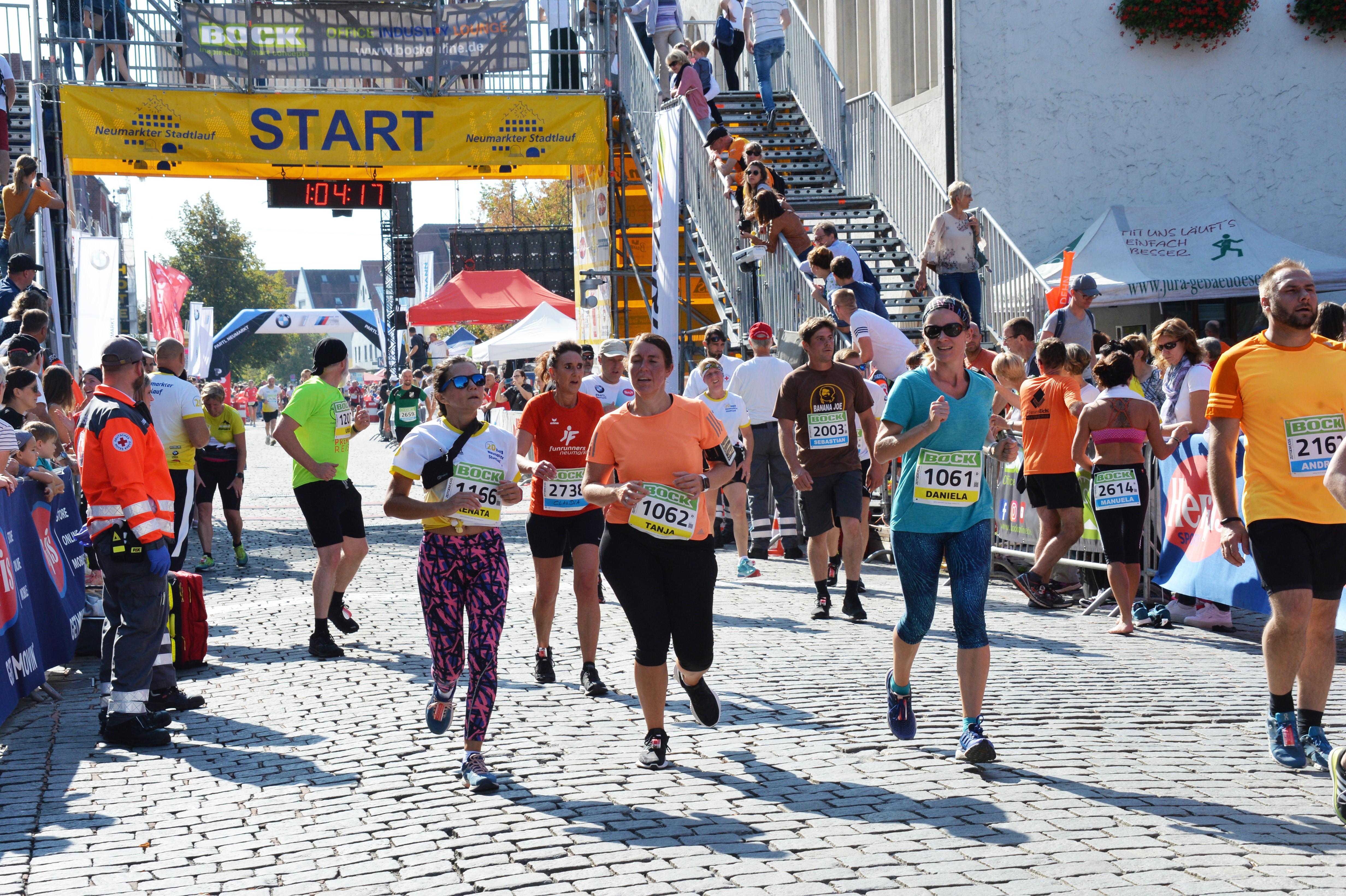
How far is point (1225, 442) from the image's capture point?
18.9ft

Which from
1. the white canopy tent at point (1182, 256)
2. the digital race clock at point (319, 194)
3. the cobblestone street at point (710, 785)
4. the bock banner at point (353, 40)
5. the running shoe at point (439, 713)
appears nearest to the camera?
the cobblestone street at point (710, 785)

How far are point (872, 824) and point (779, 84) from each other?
1895 cm

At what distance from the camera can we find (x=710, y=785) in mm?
5527

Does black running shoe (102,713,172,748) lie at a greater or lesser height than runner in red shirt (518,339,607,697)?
lesser

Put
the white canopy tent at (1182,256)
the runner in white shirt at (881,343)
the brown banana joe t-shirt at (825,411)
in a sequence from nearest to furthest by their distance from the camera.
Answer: the brown banana joe t-shirt at (825,411) → the runner in white shirt at (881,343) → the white canopy tent at (1182,256)

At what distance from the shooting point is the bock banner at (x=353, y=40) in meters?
19.2

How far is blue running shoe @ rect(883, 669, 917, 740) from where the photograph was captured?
6.00 metres

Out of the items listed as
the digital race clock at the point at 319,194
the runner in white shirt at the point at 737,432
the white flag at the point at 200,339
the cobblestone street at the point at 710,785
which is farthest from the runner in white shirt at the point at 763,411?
the white flag at the point at 200,339

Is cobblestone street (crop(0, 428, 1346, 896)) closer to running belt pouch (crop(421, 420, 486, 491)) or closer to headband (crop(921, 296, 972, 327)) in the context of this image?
running belt pouch (crop(421, 420, 486, 491))

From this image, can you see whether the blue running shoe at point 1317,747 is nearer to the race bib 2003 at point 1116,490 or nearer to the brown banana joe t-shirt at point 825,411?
the race bib 2003 at point 1116,490

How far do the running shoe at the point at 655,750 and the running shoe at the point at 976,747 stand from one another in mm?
1215

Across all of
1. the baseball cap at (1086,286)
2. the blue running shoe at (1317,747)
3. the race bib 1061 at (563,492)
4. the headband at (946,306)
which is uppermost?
the baseball cap at (1086,286)

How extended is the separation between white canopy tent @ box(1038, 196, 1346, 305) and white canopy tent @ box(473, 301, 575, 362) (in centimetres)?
1275

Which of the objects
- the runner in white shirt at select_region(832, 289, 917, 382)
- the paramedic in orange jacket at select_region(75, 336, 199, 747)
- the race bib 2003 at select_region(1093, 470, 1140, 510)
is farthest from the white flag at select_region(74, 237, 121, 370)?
the race bib 2003 at select_region(1093, 470, 1140, 510)
